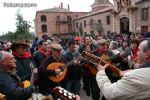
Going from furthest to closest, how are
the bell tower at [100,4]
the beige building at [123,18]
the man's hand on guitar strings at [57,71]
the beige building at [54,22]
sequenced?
the beige building at [54,22] → the bell tower at [100,4] → the beige building at [123,18] → the man's hand on guitar strings at [57,71]

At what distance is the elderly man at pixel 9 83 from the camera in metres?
3.12

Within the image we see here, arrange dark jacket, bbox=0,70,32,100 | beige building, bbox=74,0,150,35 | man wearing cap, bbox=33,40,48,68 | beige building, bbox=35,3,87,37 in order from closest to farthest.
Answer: dark jacket, bbox=0,70,32,100 < man wearing cap, bbox=33,40,48,68 < beige building, bbox=74,0,150,35 < beige building, bbox=35,3,87,37

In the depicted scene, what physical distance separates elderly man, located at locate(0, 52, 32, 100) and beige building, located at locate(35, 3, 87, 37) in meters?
59.8

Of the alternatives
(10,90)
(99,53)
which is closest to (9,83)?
(10,90)

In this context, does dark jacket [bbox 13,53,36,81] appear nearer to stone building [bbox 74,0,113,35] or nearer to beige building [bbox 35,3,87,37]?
stone building [bbox 74,0,113,35]

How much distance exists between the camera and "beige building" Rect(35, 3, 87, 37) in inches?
2483

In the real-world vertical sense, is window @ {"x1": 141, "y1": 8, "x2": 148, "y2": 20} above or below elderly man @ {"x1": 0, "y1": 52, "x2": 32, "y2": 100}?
above

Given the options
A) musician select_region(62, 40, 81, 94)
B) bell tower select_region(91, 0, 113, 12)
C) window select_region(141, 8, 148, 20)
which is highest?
bell tower select_region(91, 0, 113, 12)

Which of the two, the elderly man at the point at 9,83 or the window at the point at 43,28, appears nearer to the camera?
the elderly man at the point at 9,83

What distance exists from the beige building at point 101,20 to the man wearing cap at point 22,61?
2866 cm

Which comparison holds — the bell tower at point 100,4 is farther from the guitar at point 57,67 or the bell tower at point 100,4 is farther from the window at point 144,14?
the guitar at point 57,67

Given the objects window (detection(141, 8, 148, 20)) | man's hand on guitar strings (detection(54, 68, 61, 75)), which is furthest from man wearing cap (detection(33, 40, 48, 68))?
window (detection(141, 8, 148, 20))

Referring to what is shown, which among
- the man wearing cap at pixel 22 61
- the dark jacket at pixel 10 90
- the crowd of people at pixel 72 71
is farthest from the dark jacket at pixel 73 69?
the dark jacket at pixel 10 90

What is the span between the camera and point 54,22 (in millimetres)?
64562
